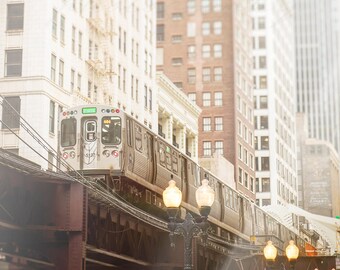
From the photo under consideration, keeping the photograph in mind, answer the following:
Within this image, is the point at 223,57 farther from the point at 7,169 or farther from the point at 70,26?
the point at 7,169

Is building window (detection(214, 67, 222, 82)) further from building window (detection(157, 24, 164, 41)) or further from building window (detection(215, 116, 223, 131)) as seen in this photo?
building window (detection(157, 24, 164, 41))

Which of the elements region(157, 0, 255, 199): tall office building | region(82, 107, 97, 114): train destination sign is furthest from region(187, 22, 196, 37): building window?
region(82, 107, 97, 114): train destination sign

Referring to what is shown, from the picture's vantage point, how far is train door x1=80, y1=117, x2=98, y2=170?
1357 inches

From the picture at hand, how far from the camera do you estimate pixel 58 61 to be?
58.8 meters

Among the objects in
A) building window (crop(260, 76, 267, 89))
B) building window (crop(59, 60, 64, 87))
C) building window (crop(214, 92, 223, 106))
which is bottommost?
building window (crop(59, 60, 64, 87))

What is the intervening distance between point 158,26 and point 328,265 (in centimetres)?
7139

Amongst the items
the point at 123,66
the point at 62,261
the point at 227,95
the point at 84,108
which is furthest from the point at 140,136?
the point at 227,95

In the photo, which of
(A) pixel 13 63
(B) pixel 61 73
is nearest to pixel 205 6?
(B) pixel 61 73

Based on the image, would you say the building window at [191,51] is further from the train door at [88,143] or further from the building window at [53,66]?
the train door at [88,143]

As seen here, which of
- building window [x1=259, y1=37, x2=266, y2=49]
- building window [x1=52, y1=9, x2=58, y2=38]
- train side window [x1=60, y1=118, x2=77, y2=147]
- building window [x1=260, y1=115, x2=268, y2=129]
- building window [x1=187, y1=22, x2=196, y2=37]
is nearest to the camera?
train side window [x1=60, y1=118, x2=77, y2=147]

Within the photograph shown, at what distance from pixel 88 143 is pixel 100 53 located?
1257 inches

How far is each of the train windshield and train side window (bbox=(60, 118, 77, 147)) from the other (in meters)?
1.35

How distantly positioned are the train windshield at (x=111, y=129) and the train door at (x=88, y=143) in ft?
1.36

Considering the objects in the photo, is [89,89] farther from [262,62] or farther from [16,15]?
[262,62]
